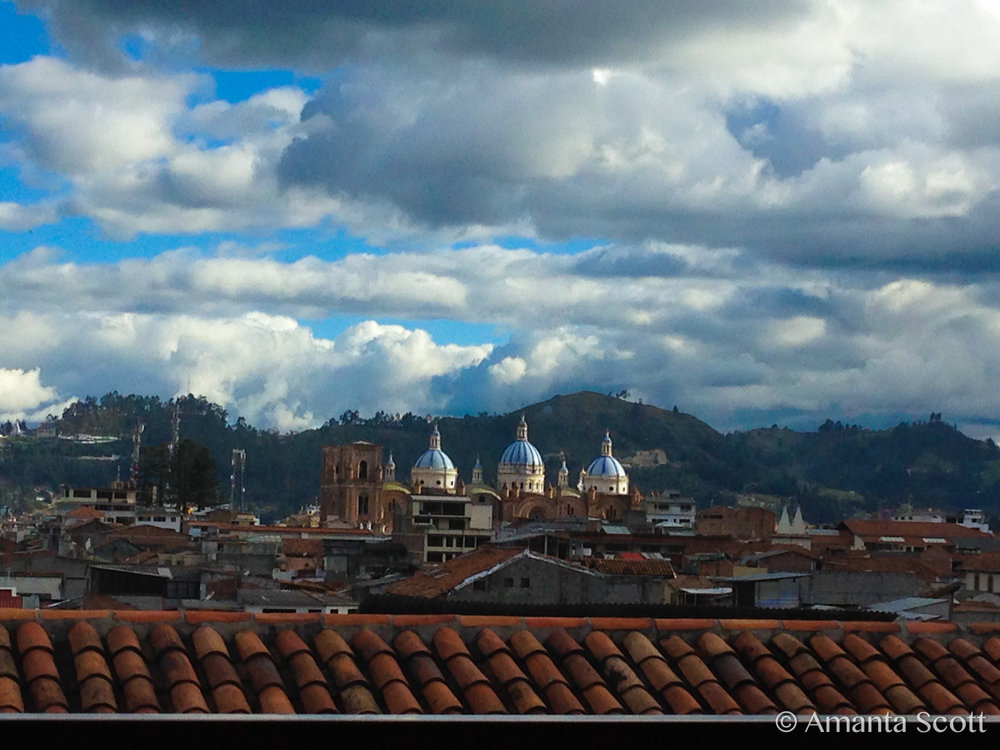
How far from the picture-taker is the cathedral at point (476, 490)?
110 metres

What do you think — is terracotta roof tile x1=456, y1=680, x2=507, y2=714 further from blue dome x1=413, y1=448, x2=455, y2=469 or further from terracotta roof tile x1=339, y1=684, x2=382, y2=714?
blue dome x1=413, y1=448, x2=455, y2=469

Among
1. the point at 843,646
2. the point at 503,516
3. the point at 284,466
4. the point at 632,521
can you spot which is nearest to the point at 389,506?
the point at 503,516

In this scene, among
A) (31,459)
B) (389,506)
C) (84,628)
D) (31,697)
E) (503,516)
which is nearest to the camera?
(31,697)

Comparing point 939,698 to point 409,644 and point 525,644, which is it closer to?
point 525,644

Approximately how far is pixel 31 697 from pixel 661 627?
3614mm

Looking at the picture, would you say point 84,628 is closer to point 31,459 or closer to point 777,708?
→ point 777,708

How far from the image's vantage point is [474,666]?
855cm

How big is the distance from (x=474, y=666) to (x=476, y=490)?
111 meters

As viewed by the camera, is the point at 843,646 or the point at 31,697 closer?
the point at 31,697

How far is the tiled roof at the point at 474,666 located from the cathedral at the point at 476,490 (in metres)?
86.7

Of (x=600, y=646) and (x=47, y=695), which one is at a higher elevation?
(x=600, y=646)

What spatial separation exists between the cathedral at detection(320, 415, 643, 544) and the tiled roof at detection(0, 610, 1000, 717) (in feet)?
284

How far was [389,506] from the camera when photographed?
11062cm

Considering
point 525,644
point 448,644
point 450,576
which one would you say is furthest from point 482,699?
point 450,576
